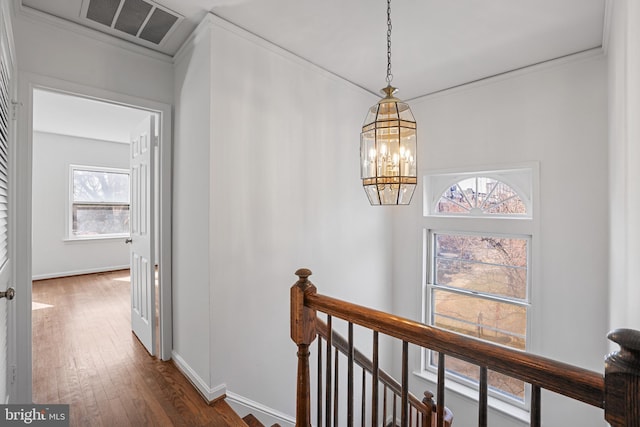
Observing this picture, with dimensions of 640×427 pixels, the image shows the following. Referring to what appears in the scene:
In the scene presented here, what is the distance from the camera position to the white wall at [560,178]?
2.51 meters

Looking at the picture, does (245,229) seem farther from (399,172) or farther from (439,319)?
(439,319)

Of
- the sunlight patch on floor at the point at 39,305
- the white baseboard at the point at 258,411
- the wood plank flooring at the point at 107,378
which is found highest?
the sunlight patch on floor at the point at 39,305

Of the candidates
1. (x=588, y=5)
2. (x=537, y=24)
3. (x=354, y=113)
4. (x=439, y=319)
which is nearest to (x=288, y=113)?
(x=354, y=113)

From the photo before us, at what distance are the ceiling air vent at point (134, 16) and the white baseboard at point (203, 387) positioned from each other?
8.13ft

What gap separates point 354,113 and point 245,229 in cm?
181

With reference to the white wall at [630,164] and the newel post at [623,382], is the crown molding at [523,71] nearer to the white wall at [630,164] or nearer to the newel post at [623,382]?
the white wall at [630,164]

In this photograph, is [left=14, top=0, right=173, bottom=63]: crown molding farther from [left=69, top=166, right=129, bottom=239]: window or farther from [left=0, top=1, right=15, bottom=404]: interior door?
[left=69, top=166, right=129, bottom=239]: window

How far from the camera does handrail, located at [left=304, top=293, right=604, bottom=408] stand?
0.72m

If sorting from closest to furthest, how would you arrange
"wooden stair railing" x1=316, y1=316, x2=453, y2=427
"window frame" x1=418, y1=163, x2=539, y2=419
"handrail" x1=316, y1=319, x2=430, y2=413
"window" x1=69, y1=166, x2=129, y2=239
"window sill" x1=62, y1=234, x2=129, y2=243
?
"wooden stair railing" x1=316, y1=316, x2=453, y2=427 < "handrail" x1=316, y1=319, x2=430, y2=413 < "window frame" x1=418, y1=163, x2=539, y2=419 < "window sill" x1=62, y1=234, x2=129, y2=243 < "window" x1=69, y1=166, x2=129, y2=239

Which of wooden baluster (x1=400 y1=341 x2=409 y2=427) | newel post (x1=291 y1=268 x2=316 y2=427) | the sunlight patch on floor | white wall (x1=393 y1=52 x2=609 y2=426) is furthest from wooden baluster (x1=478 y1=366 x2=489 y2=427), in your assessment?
the sunlight patch on floor

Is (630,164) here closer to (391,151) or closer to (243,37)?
(391,151)

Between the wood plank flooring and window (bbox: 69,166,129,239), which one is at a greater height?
window (bbox: 69,166,129,239)
